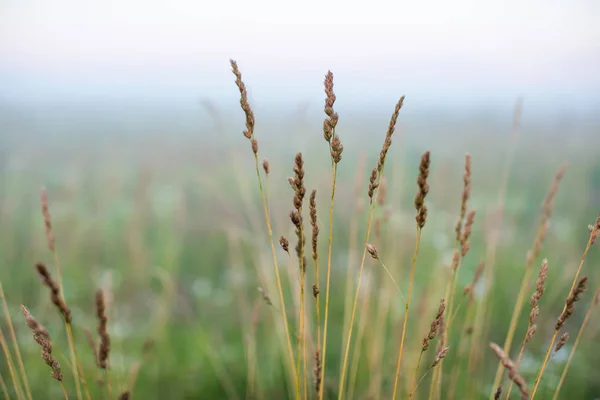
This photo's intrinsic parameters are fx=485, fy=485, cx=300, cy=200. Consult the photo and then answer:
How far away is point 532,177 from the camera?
113 inches

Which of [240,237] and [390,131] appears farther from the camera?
[240,237]

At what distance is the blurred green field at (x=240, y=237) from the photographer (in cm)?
167

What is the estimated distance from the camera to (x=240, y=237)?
95.1 inches

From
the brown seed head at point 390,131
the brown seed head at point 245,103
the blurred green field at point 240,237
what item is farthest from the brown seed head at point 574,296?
the blurred green field at point 240,237

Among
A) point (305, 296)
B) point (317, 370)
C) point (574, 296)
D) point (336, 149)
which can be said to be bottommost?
point (305, 296)

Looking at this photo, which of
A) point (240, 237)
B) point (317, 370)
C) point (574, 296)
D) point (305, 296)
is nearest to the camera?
point (574, 296)

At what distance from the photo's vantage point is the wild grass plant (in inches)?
51.4

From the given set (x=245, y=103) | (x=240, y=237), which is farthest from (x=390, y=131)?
(x=240, y=237)

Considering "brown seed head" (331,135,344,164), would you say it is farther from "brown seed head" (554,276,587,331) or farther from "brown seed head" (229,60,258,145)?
"brown seed head" (554,276,587,331)

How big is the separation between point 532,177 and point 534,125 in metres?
0.30

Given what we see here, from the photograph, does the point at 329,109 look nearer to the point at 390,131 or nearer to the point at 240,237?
the point at 390,131

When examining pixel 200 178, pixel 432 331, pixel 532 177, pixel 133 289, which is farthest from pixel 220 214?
pixel 432 331

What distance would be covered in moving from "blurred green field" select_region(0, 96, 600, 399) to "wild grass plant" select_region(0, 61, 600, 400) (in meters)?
0.01

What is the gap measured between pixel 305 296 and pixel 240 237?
2.49 feet
